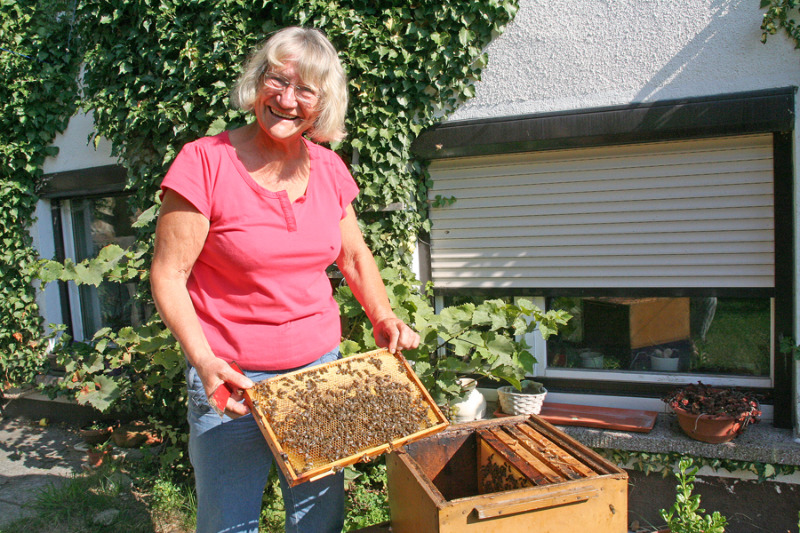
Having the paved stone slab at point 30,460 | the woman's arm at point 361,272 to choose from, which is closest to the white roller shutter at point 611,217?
the woman's arm at point 361,272

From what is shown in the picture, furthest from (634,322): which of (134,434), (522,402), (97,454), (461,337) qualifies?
(97,454)

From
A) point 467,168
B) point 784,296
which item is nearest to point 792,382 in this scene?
point 784,296

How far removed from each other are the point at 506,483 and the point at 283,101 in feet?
5.34

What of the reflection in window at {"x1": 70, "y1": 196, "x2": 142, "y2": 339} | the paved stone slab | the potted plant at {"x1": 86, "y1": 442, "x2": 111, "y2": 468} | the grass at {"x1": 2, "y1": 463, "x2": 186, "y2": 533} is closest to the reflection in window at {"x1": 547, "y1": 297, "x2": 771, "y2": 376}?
the grass at {"x1": 2, "y1": 463, "x2": 186, "y2": 533}

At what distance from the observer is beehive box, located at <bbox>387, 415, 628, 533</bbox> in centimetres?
183

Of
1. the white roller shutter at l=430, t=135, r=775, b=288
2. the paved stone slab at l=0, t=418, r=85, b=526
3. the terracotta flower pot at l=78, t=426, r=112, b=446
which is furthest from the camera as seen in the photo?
the terracotta flower pot at l=78, t=426, r=112, b=446

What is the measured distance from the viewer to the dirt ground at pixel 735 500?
3275mm

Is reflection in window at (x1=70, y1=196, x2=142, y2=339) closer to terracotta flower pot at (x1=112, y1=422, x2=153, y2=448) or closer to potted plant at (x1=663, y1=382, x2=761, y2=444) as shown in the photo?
terracotta flower pot at (x1=112, y1=422, x2=153, y2=448)

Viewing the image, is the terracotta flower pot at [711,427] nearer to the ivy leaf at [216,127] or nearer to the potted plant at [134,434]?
the ivy leaf at [216,127]

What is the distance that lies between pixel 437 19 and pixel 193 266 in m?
2.54

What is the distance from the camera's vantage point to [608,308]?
12.7 ft

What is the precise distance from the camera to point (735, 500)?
3.37 metres

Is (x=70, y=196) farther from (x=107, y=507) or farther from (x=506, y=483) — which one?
(x=506, y=483)

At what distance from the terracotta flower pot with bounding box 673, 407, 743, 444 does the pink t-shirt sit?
2.35 m
